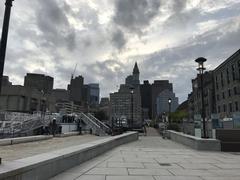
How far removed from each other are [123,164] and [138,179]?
2.45 m

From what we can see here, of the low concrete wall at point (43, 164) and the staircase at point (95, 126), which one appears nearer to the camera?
the low concrete wall at point (43, 164)

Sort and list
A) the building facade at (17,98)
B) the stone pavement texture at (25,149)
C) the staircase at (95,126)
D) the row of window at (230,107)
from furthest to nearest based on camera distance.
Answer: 1. the building facade at (17,98)
2. the row of window at (230,107)
3. the staircase at (95,126)
4. the stone pavement texture at (25,149)

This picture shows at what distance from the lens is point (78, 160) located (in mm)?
9047

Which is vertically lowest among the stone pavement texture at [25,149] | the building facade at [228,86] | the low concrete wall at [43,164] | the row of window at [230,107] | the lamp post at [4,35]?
the stone pavement texture at [25,149]

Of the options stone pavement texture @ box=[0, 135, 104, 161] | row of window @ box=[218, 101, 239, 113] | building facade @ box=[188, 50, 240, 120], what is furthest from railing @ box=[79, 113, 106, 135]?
row of window @ box=[218, 101, 239, 113]

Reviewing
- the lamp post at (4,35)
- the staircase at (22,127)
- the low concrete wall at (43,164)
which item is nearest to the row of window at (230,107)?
the staircase at (22,127)

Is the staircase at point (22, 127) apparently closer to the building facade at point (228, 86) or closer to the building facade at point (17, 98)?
the building facade at point (228, 86)

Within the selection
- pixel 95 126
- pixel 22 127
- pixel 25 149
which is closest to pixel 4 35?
pixel 25 149

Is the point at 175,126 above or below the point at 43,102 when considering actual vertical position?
below

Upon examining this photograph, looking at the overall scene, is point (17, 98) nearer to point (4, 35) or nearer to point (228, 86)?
point (228, 86)

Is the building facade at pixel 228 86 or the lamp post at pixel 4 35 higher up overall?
the building facade at pixel 228 86

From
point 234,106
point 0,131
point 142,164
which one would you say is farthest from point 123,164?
point 234,106

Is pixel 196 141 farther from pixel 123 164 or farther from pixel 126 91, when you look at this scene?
pixel 126 91

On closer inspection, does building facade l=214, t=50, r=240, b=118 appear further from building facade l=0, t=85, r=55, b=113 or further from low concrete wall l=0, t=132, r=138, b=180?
building facade l=0, t=85, r=55, b=113
